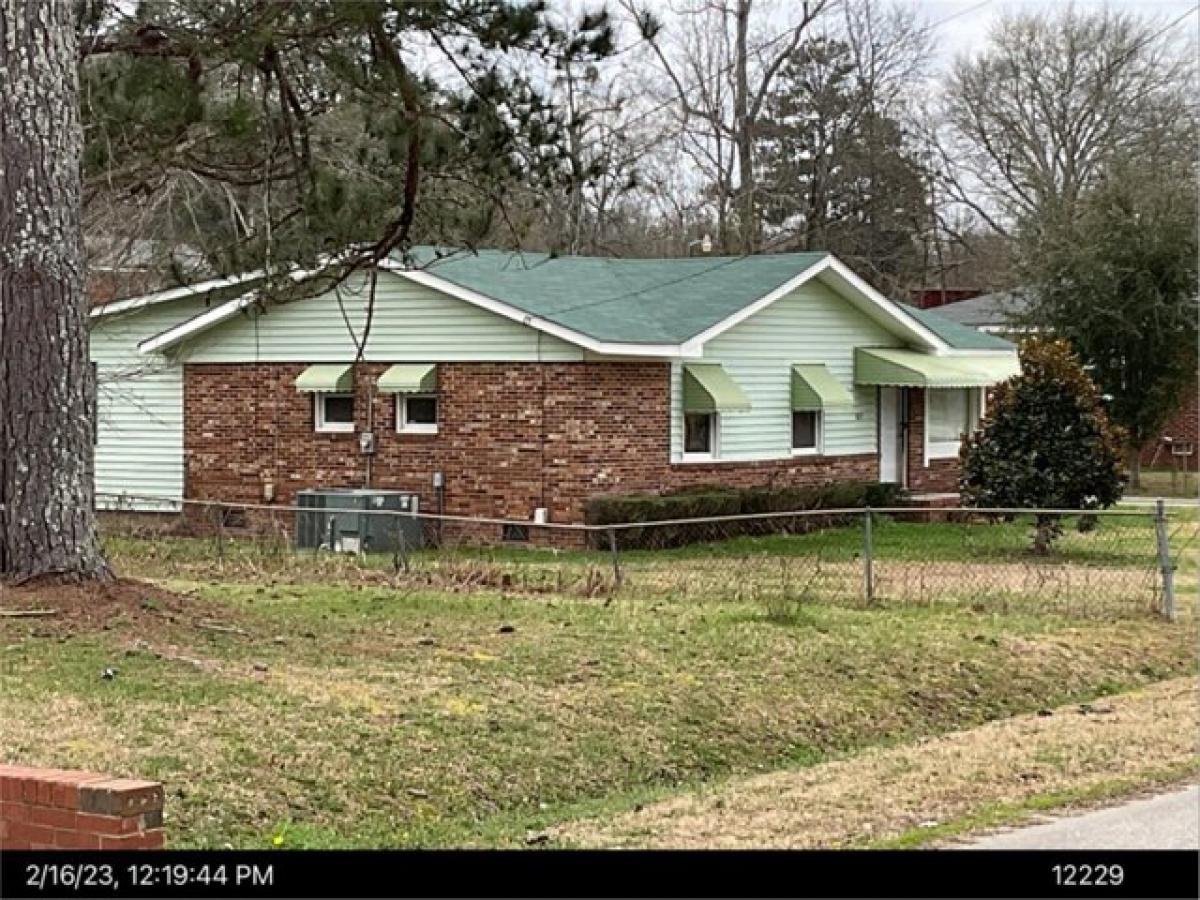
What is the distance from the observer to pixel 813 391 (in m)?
27.9

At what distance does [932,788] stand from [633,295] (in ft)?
61.4

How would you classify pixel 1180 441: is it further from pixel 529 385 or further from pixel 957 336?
pixel 529 385

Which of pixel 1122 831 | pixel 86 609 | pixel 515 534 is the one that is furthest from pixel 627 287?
pixel 1122 831

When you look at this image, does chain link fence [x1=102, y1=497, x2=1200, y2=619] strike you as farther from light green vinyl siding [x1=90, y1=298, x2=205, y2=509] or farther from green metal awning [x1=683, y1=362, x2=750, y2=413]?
green metal awning [x1=683, y1=362, x2=750, y2=413]

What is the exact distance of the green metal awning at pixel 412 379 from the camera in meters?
25.8

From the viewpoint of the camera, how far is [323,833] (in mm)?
8352

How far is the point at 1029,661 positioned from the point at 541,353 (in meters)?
12.3

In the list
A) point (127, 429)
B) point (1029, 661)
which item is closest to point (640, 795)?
point (1029, 661)

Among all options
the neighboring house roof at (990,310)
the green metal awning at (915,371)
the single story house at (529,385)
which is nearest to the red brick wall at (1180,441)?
the neighboring house roof at (990,310)

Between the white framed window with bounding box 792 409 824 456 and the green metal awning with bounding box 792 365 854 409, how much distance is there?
349mm

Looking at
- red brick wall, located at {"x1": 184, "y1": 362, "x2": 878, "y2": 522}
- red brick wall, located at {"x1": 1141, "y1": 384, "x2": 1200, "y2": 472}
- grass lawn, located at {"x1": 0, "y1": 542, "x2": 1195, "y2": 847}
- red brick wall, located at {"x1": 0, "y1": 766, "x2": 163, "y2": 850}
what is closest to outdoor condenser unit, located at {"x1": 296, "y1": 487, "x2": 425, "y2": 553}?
red brick wall, located at {"x1": 184, "y1": 362, "x2": 878, "y2": 522}

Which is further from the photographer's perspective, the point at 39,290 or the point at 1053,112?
the point at 1053,112

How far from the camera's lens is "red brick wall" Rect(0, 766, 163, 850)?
6.58 m

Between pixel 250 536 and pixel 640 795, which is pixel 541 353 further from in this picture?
pixel 640 795
